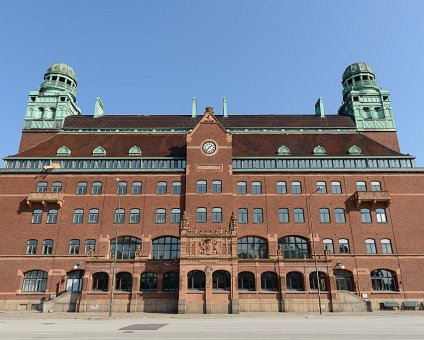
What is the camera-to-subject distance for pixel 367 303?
40.1m

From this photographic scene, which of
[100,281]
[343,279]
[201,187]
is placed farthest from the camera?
[201,187]

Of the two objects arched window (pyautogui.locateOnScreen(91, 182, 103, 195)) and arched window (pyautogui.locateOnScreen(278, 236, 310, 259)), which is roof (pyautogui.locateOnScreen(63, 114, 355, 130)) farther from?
arched window (pyautogui.locateOnScreen(278, 236, 310, 259))

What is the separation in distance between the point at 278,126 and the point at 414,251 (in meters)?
26.7

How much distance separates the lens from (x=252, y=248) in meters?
45.6

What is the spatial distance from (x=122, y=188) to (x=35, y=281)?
15.1m

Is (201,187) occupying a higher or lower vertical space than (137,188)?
lower

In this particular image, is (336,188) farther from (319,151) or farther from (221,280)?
(221,280)

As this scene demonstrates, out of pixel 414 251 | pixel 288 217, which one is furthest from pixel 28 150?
pixel 414 251

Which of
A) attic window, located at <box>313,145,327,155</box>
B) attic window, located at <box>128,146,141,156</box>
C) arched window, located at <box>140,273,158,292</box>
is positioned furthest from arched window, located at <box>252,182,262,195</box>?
attic window, located at <box>128,146,141,156</box>

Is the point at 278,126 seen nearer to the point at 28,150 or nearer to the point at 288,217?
the point at 288,217

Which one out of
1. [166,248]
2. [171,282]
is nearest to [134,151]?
[166,248]

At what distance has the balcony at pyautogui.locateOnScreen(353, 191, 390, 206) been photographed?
46250 millimetres

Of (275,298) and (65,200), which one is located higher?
(65,200)

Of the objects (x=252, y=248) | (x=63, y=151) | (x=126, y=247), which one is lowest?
(x=252, y=248)
